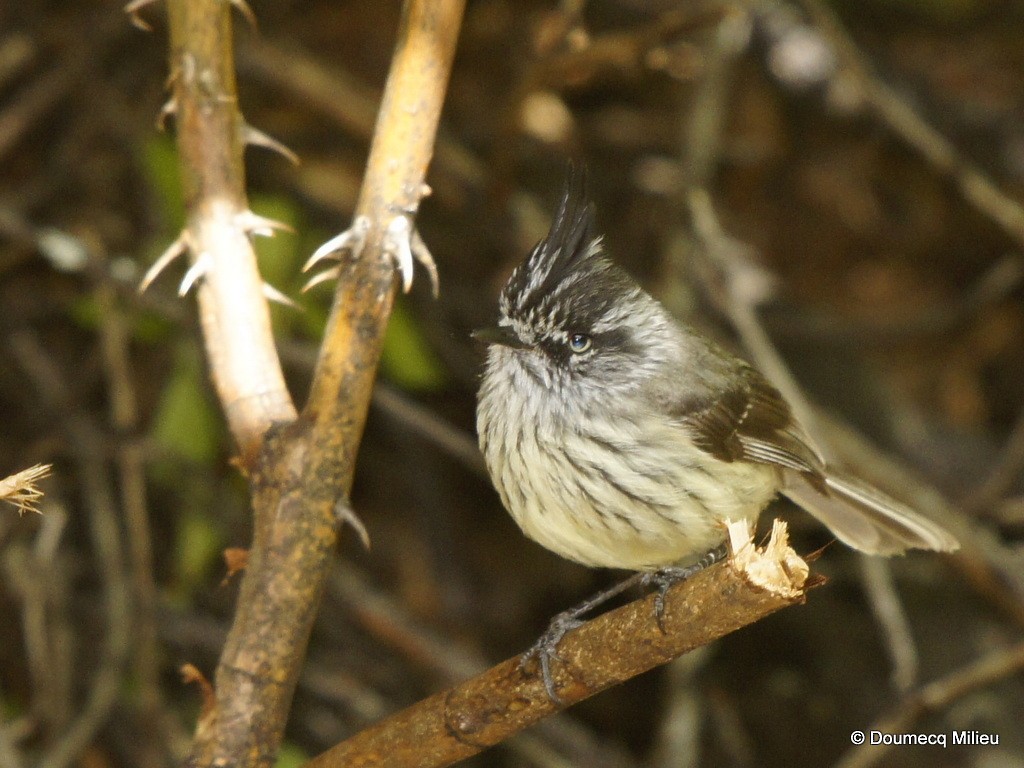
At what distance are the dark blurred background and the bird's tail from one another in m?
0.75

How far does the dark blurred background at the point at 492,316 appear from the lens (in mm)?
4566

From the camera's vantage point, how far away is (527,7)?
6559 millimetres

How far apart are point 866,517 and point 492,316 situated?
1.85 meters

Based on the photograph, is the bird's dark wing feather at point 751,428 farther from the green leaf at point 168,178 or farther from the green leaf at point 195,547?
the green leaf at point 195,547

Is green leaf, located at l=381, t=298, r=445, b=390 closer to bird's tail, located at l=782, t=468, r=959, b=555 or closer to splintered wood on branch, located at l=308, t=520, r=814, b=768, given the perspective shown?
bird's tail, located at l=782, t=468, r=959, b=555

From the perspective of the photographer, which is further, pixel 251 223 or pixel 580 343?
pixel 580 343

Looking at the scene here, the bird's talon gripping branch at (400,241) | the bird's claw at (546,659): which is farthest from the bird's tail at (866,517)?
the bird's talon gripping branch at (400,241)

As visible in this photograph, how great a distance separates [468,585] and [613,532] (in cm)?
244

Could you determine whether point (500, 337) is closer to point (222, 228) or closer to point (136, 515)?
point (222, 228)

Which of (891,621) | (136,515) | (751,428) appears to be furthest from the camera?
(136,515)

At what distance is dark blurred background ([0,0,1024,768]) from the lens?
4.57m

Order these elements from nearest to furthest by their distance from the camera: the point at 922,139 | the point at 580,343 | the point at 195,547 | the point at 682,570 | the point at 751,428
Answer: the point at 682,570 → the point at 580,343 → the point at 751,428 → the point at 195,547 → the point at 922,139

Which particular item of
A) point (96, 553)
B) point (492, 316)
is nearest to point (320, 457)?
point (492, 316)

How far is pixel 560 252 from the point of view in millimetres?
3135
